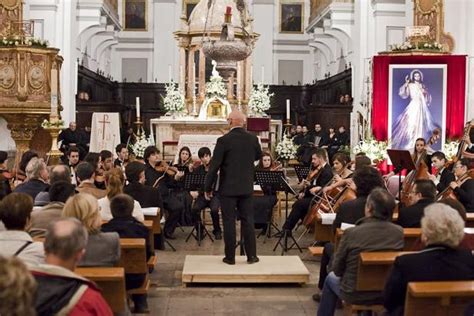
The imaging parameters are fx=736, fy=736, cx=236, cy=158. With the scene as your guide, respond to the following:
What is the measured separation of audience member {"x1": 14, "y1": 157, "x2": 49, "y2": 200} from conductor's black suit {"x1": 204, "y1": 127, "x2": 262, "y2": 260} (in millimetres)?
1682

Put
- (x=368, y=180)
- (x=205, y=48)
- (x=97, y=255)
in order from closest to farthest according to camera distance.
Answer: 1. (x=97, y=255)
2. (x=368, y=180)
3. (x=205, y=48)

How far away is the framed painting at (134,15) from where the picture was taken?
29.8 m

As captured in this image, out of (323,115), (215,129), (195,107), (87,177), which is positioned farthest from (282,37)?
(87,177)

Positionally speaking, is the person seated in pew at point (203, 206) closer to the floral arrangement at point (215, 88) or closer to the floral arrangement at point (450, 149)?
the floral arrangement at point (450, 149)

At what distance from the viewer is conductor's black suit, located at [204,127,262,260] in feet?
24.4

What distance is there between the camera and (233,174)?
24.4ft

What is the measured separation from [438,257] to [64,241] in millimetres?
2179

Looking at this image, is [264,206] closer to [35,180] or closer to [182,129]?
[35,180]

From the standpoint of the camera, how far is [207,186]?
24.4 feet

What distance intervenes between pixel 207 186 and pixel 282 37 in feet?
76.9

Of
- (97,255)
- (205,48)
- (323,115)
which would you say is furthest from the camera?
(323,115)

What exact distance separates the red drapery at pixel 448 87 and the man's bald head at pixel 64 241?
12.1m

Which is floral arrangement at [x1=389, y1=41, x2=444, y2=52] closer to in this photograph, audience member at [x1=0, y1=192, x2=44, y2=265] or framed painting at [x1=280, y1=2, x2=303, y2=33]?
audience member at [x1=0, y1=192, x2=44, y2=265]

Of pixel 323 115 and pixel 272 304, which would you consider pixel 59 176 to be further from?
pixel 323 115
